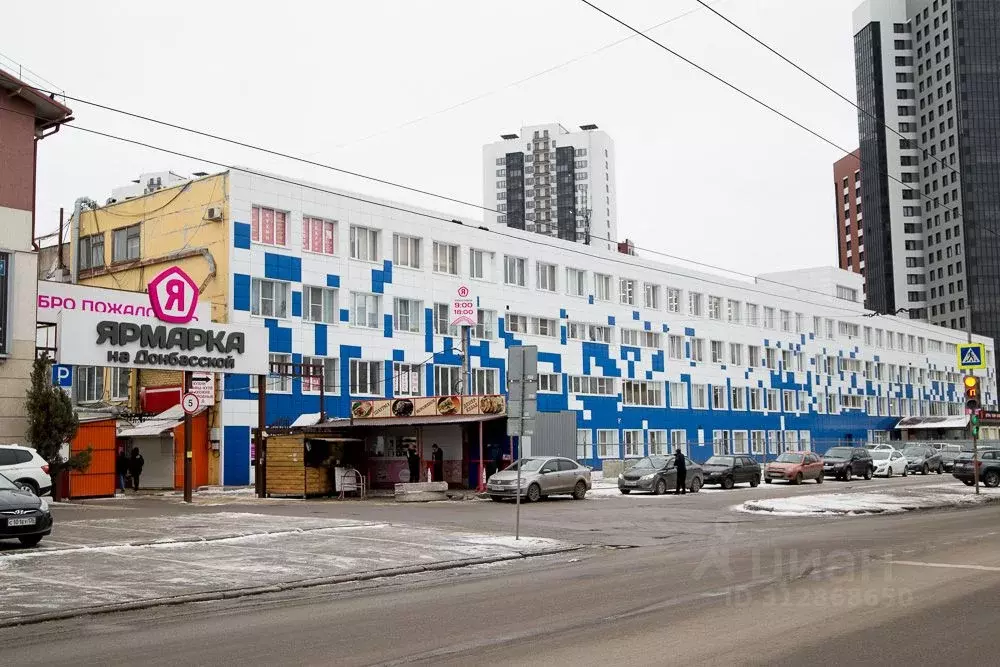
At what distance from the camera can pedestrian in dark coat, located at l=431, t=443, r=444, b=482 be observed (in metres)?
37.1

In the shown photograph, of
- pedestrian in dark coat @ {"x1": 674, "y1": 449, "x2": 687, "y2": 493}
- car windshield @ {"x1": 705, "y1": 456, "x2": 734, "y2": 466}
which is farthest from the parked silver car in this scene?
car windshield @ {"x1": 705, "y1": 456, "x2": 734, "y2": 466}

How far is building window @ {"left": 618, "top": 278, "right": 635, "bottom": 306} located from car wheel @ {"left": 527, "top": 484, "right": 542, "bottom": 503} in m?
35.1

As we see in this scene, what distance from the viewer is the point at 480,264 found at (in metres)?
56.4

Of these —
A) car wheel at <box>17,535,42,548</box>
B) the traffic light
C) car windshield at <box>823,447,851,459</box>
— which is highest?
the traffic light

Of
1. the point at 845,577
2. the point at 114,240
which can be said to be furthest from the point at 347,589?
the point at 114,240

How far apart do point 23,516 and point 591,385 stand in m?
47.9

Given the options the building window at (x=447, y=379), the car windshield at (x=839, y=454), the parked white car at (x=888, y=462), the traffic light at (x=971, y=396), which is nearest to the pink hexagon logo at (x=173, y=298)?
the building window at (x=447, y=379)

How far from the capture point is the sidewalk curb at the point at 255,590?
1067cm

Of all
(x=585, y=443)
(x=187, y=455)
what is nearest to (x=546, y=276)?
(x=585, y=443)

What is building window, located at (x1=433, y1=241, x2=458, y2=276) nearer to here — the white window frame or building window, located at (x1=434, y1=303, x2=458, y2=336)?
the white window frame

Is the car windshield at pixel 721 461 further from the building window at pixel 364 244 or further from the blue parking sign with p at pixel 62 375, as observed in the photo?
the blue parking sign with p at pixel 62 375

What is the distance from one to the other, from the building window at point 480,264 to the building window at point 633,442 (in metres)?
14.9

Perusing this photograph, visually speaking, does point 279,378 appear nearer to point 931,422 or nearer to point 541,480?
point 541,480

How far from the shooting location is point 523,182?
557 ft
